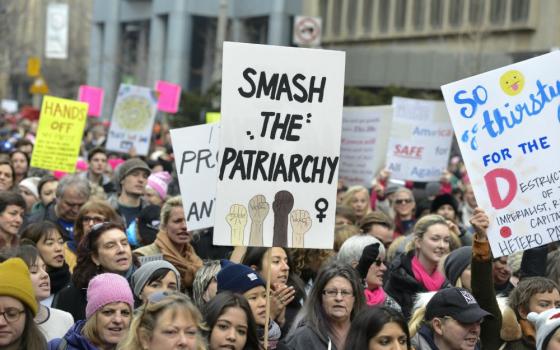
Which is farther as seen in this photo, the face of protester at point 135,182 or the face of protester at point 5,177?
the face of protester at point 5,177

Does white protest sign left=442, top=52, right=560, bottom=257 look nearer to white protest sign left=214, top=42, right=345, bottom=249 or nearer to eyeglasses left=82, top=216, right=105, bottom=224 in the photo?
white protest sign left=214, top=42, right=345, bottom=249

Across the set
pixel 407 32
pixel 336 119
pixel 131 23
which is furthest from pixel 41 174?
pixel 131 23

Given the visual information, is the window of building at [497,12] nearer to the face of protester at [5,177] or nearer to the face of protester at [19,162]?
the face of protester at [19,162]

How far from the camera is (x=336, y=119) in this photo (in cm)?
775

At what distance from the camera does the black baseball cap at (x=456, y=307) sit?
6.90 m

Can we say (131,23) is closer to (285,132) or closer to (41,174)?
(41,174)

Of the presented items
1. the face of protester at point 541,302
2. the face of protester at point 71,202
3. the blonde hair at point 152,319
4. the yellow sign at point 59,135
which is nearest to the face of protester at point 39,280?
the blonde hair at point 152,319

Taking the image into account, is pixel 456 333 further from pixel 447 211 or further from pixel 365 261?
pixel 447 211

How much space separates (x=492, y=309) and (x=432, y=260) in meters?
1.97

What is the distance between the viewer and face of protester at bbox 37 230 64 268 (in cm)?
888

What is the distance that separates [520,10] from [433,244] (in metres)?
30.6

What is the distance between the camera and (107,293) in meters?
6.91

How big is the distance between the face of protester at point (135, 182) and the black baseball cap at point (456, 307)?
5.56 m

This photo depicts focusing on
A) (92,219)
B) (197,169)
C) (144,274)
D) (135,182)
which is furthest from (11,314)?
(135,182)
